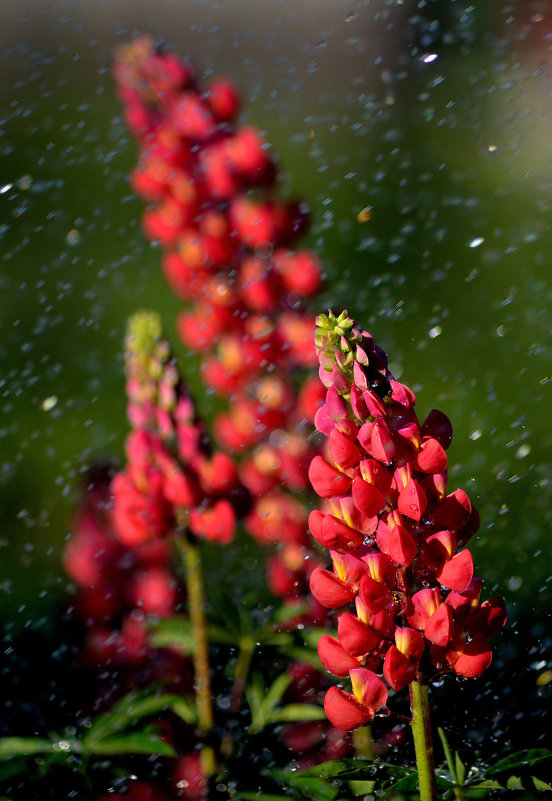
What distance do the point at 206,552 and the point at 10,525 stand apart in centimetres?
27

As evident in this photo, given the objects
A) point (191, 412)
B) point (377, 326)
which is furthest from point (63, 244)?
point (191, 412)

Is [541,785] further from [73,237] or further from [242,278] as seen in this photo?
[73,237]

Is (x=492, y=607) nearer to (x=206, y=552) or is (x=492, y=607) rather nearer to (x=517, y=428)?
(x=206, y=552)

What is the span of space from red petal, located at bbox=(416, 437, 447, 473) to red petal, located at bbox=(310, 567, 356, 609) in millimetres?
50

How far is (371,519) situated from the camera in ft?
0.95

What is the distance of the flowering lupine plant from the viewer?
0.27m

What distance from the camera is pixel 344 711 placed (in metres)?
0.29

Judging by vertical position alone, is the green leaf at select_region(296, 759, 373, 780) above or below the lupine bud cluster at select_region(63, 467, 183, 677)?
above

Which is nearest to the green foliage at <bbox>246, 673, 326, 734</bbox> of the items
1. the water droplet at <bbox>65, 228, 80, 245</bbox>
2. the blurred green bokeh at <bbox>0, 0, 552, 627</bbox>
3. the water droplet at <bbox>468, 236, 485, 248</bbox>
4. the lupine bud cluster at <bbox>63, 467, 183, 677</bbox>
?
the lupine bud cluster at <bbox>63, 467, 183, 677</bbox>

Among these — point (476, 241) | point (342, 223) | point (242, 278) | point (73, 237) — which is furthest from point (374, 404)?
point (73, 237)

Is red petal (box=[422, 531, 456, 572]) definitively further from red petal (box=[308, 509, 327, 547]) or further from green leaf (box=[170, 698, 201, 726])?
green leaf (box=[170, 698, 201, 726])

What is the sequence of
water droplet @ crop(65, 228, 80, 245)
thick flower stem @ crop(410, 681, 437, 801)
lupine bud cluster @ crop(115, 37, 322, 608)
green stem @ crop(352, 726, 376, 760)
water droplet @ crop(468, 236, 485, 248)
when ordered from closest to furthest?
thick flower stem @ crop(410, 681, 437, 801), green stem @ crop(352, 726, 376, 760), lupine bud cluster @ crop(115, 37, 322, 608), water droplet @ crop(468, 236, 485, 248), water droplet @ crop(65, 228, 80, 245)

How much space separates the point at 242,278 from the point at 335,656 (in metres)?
0.35

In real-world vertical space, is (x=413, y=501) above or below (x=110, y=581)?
above
